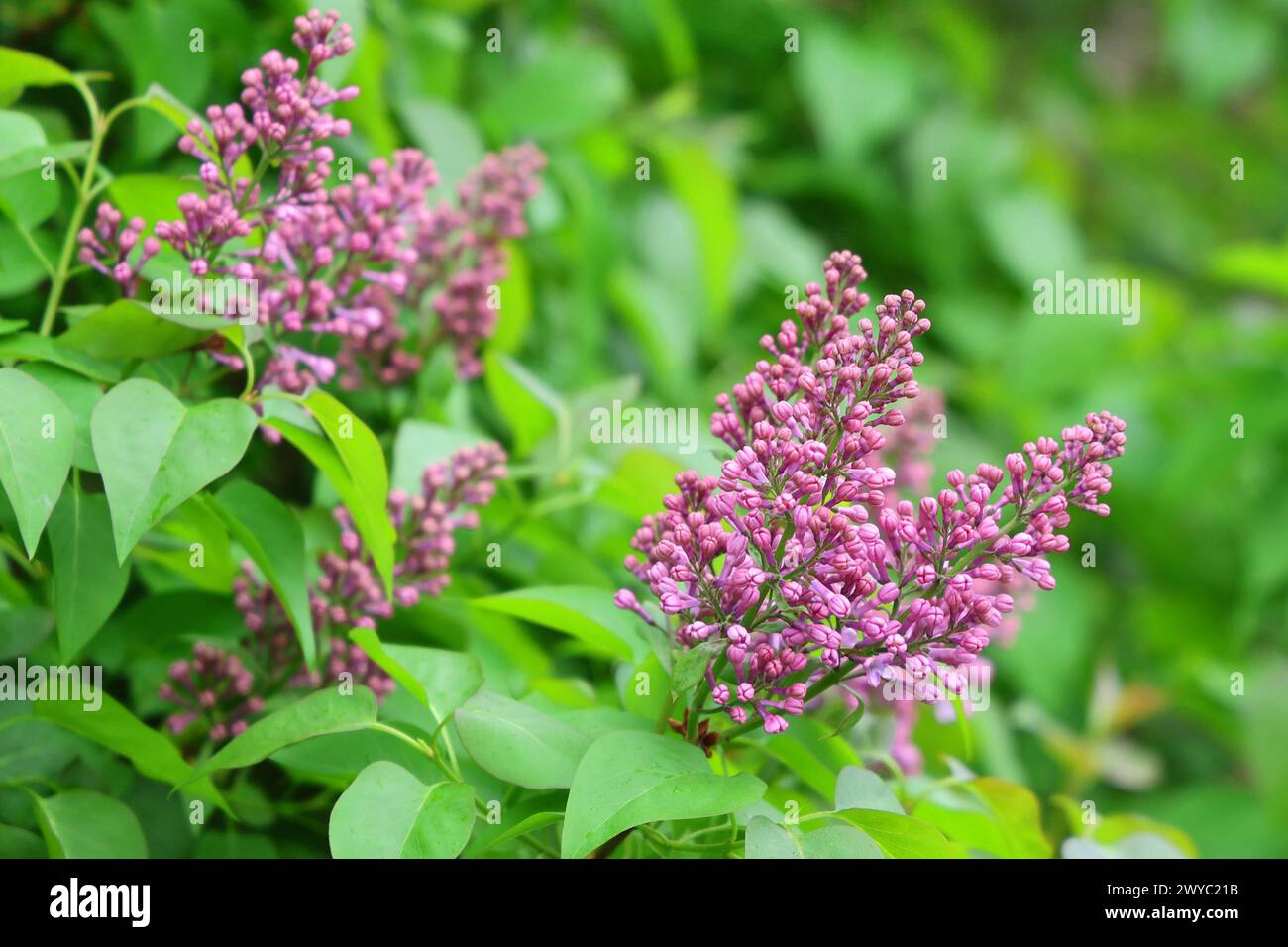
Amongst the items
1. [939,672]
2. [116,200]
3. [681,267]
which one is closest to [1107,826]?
[939,672]

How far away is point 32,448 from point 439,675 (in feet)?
0.97

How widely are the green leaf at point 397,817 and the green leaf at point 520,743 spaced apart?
32 mm

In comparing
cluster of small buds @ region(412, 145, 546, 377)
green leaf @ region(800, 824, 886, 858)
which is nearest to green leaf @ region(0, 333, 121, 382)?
cluster of small buds @ region(412, 145, 546, 377)

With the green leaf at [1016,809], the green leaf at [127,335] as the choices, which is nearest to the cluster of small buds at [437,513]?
the green leaf at [127,335]

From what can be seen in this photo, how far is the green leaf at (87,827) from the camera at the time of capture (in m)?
0.80

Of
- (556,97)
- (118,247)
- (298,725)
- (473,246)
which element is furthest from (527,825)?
(556,97)

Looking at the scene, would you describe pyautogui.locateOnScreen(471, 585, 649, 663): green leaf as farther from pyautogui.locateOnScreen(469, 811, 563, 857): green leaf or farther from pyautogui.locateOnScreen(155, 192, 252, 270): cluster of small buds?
pyautogui.locateOnScreen(155, 192, 252, 270): cluster of small buds

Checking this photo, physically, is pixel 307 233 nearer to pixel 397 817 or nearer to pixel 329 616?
pixel 329 616

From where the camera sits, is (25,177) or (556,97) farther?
(556,97)

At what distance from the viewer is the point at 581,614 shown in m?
0.85

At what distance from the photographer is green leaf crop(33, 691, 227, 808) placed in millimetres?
807

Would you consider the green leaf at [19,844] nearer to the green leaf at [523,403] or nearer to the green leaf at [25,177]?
the green leaf at [25,177]
